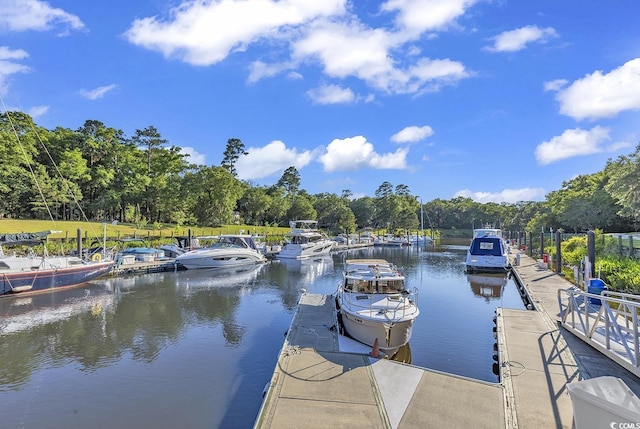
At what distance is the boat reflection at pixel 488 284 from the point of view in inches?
866

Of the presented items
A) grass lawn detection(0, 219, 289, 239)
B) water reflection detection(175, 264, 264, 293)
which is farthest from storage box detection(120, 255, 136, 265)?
grass lawn detection(0, 219, 289, 239)

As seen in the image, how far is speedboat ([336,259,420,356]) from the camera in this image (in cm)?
1072

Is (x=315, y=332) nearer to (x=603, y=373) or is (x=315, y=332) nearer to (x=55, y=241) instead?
(x=603, y=373)

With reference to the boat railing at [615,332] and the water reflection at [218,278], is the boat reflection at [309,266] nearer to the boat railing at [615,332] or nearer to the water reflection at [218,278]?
the water reflection at [218,278]

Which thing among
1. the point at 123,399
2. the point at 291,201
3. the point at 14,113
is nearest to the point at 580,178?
the point at 291,201

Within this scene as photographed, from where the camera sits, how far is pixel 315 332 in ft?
38.5

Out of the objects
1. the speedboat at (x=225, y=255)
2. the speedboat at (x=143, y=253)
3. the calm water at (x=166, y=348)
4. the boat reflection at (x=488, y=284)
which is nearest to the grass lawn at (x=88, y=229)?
the speedboat at (x=225, y=255)

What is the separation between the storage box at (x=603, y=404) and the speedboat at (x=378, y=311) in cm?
593

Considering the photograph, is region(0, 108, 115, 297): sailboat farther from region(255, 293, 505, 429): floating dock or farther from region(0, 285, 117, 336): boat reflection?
region(255, 293, 505, 429): floating dock

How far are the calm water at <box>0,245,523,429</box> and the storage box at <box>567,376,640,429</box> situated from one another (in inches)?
239

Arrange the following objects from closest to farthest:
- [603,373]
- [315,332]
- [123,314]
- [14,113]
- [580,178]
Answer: [603,373] < [315,332] < [123,314] < [14,113] < [580,178]

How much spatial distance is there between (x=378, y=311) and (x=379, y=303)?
29.8 inches

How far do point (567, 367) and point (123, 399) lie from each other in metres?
10.2

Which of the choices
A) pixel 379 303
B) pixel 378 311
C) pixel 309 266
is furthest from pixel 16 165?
pixel 378 311
